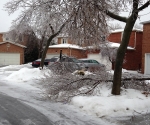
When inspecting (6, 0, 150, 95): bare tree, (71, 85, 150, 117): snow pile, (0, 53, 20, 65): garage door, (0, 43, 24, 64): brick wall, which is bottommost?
(0, 53, 20, 65): garage door

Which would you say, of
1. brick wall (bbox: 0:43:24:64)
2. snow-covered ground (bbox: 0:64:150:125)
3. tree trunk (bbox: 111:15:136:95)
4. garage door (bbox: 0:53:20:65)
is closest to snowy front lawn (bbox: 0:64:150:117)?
snow-covered ground (bbox: 0:64:150:125)

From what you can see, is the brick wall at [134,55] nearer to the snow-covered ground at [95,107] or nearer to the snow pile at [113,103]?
the snow-covered ground at [95,107]

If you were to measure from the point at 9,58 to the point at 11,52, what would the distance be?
37.7 inches

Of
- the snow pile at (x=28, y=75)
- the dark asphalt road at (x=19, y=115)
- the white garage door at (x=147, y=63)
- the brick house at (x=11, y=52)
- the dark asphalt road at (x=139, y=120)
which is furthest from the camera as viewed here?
the brick house at (x=11, y=52)

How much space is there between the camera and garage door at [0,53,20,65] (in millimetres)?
36656

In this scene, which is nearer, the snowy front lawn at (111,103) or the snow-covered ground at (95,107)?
the snow-covered ground at (95,107)

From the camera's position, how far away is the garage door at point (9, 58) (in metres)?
36.7

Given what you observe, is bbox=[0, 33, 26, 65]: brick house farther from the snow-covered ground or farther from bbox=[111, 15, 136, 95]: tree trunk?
bbox=[111, 15, 136, 95]: tree trunk

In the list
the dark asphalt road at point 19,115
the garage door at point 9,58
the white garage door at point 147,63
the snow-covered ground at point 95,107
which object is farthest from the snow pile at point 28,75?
the garage door at point 9,58

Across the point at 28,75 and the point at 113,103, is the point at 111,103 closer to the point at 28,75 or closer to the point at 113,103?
the point at 113,103

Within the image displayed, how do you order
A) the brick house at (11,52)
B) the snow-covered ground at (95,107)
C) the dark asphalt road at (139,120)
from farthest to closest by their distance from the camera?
the brick house at (11,52) < the snow-covered ground at (95,107) < the dark asphalt road at (139,120)

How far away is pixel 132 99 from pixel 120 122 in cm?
151

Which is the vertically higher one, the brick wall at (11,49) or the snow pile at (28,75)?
the brick wall at (11,49)

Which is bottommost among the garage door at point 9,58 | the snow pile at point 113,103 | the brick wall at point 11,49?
the garage door at point 9,58
